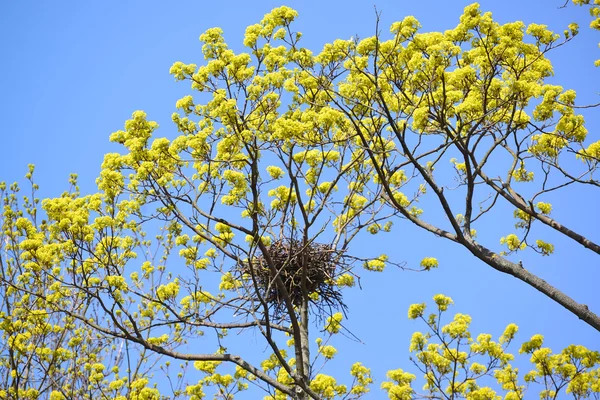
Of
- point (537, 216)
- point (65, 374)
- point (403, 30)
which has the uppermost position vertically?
point (403, 30)

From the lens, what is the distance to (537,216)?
23.8 ft

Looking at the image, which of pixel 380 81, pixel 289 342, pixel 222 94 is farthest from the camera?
pixel 289 342

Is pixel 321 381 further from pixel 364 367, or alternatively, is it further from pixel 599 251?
pixel 599 251

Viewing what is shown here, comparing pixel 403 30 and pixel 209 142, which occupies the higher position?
pixel 403 30

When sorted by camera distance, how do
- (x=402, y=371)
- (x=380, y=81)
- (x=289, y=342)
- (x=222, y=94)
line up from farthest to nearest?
(x=289, y=342)
(x=402, y=371)
(x=380, y=81)
(x=222, y=94)

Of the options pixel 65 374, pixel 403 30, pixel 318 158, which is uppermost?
pixel 403 30

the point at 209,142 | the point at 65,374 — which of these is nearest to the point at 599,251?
the point at 209,142

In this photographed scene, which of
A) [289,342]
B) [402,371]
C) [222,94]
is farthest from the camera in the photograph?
[289,342]

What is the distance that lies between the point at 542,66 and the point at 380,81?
5.42 ft

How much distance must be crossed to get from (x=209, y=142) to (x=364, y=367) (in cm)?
397

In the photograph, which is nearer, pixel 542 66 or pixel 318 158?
pixel 542 66

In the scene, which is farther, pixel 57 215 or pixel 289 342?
pixel 289 342

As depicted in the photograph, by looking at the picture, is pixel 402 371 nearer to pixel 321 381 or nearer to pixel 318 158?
pixel 321 381

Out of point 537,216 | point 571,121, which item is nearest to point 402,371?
point 537,216
